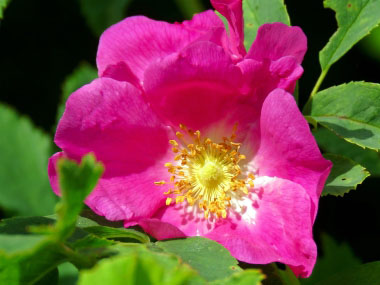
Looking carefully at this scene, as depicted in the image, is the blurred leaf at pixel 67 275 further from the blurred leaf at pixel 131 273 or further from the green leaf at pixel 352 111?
the blurred leaf at pixel 131 273

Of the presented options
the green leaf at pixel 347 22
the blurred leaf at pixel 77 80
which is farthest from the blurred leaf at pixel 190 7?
the green leaf at pixel 347 22

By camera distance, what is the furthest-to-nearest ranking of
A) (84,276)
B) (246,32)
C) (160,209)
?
(246,32) → (160,209) → (84,276)

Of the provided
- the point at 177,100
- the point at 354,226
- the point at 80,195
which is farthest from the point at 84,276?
the point at 354,226

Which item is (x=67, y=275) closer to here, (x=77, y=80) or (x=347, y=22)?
(x=77, y=80)

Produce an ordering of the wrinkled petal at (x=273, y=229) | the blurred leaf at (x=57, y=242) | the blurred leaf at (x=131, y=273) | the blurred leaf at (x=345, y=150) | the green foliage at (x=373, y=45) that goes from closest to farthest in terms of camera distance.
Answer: the blurred leaf at (x=131, y=273), the blurred leaf at (x=57, y=242), the wrinkled petal at (x=273, y=229), the blurred leaf at (x=345, y=150), the green foliage at (x=373, y=45)

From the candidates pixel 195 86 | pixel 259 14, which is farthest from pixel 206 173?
pixel 259 14

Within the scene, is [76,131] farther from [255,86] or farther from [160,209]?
[255,86]

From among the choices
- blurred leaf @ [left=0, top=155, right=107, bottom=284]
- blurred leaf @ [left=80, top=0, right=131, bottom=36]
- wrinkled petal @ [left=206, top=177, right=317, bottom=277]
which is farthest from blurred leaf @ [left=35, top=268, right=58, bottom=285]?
blurred leaf @ [left=80, top=0, right=131, bottom=36]
